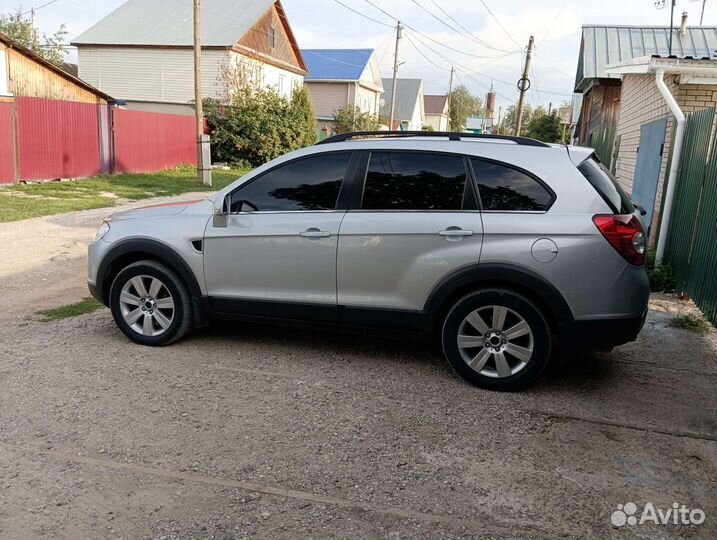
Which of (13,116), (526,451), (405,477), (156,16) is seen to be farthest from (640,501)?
(156,16)

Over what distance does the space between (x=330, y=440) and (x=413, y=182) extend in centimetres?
202

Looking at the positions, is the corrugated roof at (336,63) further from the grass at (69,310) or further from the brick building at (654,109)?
the grass at (69,310)

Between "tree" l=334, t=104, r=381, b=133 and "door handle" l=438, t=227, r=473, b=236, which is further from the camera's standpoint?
"tree" l=334, t=104, r=381, b=133

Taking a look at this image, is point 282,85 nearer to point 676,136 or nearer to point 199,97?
point 199,97

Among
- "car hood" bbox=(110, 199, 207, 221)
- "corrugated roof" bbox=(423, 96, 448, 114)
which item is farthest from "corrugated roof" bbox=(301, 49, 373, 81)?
"car hood" bbox=(110, 199, 207, 221)

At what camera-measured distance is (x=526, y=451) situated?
384cm

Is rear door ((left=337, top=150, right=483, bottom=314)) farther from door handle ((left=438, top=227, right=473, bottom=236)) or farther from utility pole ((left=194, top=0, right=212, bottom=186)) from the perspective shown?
utility pole ((left=194, top=0, right=212, bottom=186))

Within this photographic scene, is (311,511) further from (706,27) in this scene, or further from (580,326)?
(706,27)

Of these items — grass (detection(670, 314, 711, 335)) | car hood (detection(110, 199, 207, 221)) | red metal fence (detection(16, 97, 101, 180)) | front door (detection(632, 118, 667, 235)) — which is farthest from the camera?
red metal fence (detection(16, 97, 101, 180))

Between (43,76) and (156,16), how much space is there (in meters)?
16.9

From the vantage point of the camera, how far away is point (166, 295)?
5430mm

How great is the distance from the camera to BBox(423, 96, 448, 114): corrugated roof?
91250 millimetres

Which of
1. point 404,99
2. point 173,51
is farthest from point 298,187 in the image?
point 404,99

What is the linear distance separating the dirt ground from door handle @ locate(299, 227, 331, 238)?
3.40ft
